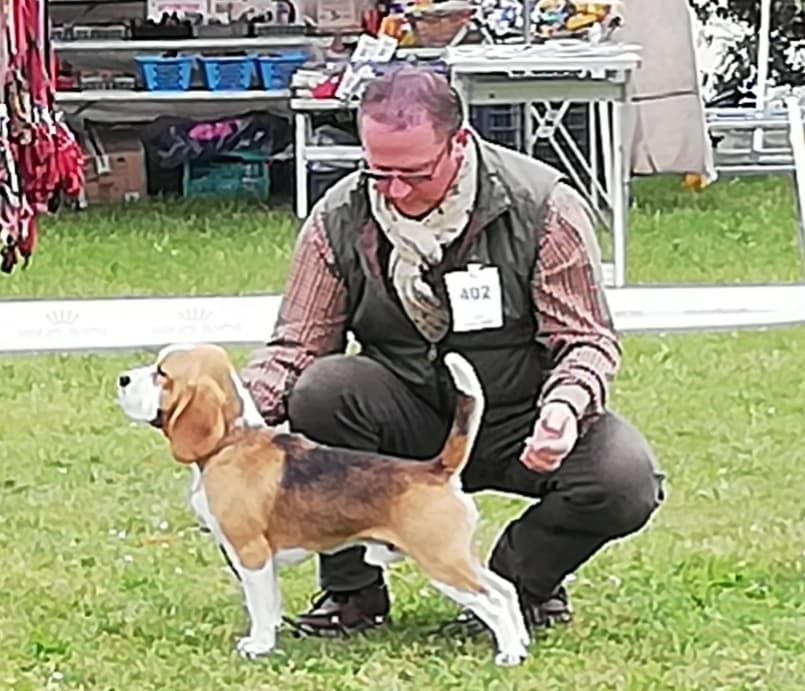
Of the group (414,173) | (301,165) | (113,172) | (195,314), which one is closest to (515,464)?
(414,173)

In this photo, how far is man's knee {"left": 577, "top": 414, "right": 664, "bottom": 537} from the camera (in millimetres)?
3352

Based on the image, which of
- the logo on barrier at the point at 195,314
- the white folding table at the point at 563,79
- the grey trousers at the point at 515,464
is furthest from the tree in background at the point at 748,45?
the grey trousers at the point at 515,464

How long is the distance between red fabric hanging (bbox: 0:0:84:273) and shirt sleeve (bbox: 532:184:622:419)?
98 cm

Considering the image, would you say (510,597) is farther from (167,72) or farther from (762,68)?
(762,68)

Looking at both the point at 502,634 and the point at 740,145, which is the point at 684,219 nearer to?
the point at 740,145

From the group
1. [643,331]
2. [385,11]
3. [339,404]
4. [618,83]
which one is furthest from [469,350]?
[385,11]

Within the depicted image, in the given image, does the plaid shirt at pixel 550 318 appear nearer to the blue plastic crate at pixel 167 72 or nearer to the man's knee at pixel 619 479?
the man's knee at pixel 619 479

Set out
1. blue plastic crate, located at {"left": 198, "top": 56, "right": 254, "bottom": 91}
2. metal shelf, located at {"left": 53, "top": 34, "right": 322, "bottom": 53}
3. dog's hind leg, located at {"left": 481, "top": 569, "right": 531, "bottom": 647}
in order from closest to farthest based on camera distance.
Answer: dog's hind leg, located at {"left": 481, "top": 569, "right": 531, "bottom": 647}, blue plastic crate, located at {"left": 198, "top": 56, "right": 254, "bottom": 91}, metal shelf, located at {"left": 53, "top": 34, "right": 322, "bottom": 53}

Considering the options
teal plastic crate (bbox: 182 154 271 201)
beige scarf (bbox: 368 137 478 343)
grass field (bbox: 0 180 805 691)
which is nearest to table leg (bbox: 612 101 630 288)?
grass field (bbox: 0 180 805 691)

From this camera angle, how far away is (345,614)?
352 cm

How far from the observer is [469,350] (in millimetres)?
3393

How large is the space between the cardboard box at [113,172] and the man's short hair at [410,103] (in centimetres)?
716

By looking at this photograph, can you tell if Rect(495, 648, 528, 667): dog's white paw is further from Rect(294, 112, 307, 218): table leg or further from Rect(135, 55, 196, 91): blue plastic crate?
Rect(135, 55, 196, 91): blue plastic crate

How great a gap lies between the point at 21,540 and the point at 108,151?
20.4ft
